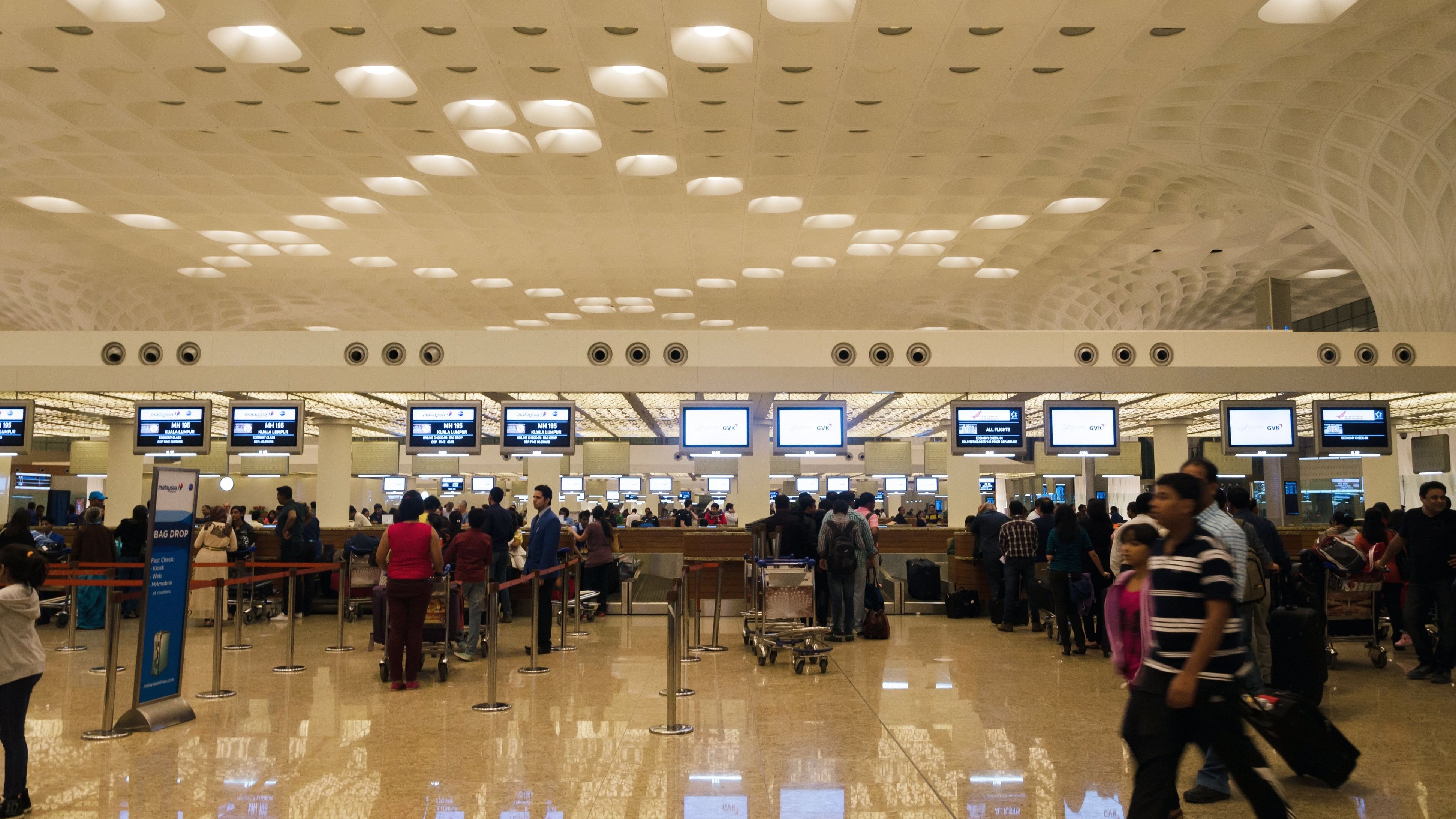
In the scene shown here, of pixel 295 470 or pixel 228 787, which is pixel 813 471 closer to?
pixel 295 470

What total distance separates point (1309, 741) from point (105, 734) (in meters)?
6.66

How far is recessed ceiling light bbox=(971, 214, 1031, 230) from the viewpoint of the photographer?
57.2ft

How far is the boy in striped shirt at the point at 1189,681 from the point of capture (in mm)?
3352

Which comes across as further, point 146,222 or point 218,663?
point 146,222

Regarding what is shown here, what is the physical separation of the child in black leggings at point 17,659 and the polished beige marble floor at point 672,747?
23cm

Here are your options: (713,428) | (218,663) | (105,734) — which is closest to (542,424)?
(713,428)

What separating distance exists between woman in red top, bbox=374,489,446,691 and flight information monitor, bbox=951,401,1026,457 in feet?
22.3

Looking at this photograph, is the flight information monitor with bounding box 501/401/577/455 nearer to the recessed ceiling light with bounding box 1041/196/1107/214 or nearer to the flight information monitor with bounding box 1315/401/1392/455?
the flight information monitor with bounding box 1315/401/1392/455

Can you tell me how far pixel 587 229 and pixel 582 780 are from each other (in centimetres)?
1454

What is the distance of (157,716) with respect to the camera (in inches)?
243

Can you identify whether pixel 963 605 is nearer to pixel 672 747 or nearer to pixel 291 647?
pixel 672 747

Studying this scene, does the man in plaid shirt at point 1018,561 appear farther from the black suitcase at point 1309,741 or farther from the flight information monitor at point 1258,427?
the black suitcase at point 1309,741

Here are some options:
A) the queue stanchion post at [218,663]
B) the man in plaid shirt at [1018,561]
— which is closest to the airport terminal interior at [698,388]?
the man in plaid shirt at [1018,561]

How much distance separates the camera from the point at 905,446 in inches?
775
